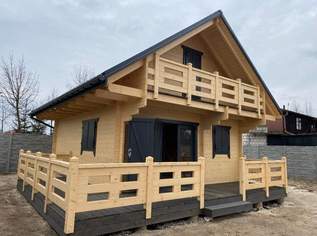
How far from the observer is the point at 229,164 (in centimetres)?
961

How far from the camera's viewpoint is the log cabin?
4676 mm

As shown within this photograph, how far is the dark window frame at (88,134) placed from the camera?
8.02 meters

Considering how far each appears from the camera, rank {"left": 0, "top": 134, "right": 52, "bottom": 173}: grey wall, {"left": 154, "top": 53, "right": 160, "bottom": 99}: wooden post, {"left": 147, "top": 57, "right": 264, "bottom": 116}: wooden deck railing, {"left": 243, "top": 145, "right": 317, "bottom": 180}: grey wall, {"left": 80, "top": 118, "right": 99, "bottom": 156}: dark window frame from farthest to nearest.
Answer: {"left": 243, "top": 145, "right": 317, "bottom": 180}: grey wall
{"left": 0, "top": 134, "right": 52, "bottom": 173}: grey wall
{"left": 80, "top": 118, "right": 99, "bottom": 156}: dark window frame
{"left": 147, "top": 57, "right": 264, "bottom": 116}: wooden deck railing
{"left": 154, "top": 53, "right": 160, "bottom": 99}: wooden post

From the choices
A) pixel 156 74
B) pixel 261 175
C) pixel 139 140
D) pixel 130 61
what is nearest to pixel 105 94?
pixel 130 61

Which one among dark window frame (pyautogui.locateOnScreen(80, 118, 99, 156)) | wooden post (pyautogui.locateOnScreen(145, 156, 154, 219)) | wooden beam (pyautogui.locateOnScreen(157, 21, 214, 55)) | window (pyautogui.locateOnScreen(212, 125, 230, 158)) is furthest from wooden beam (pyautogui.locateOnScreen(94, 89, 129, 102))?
window (pyautogui.locateOnScreen(212, 125, 230, 158))

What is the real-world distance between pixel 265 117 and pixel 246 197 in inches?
139

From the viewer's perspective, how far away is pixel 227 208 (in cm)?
610

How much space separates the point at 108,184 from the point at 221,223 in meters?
2.83

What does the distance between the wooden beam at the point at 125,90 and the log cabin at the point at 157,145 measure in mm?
23

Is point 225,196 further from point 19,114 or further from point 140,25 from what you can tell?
point 19,114

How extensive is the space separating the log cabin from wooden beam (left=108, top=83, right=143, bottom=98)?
2cm

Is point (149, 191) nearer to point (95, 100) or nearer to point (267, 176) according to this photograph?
point (95, 100)

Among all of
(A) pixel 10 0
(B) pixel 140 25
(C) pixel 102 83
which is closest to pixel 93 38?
(B) pixel 140 25

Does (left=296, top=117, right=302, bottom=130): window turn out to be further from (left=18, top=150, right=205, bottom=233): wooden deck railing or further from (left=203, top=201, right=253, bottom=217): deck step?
(left=18, top=150, right=205, bottom=233): wooden deck railing
